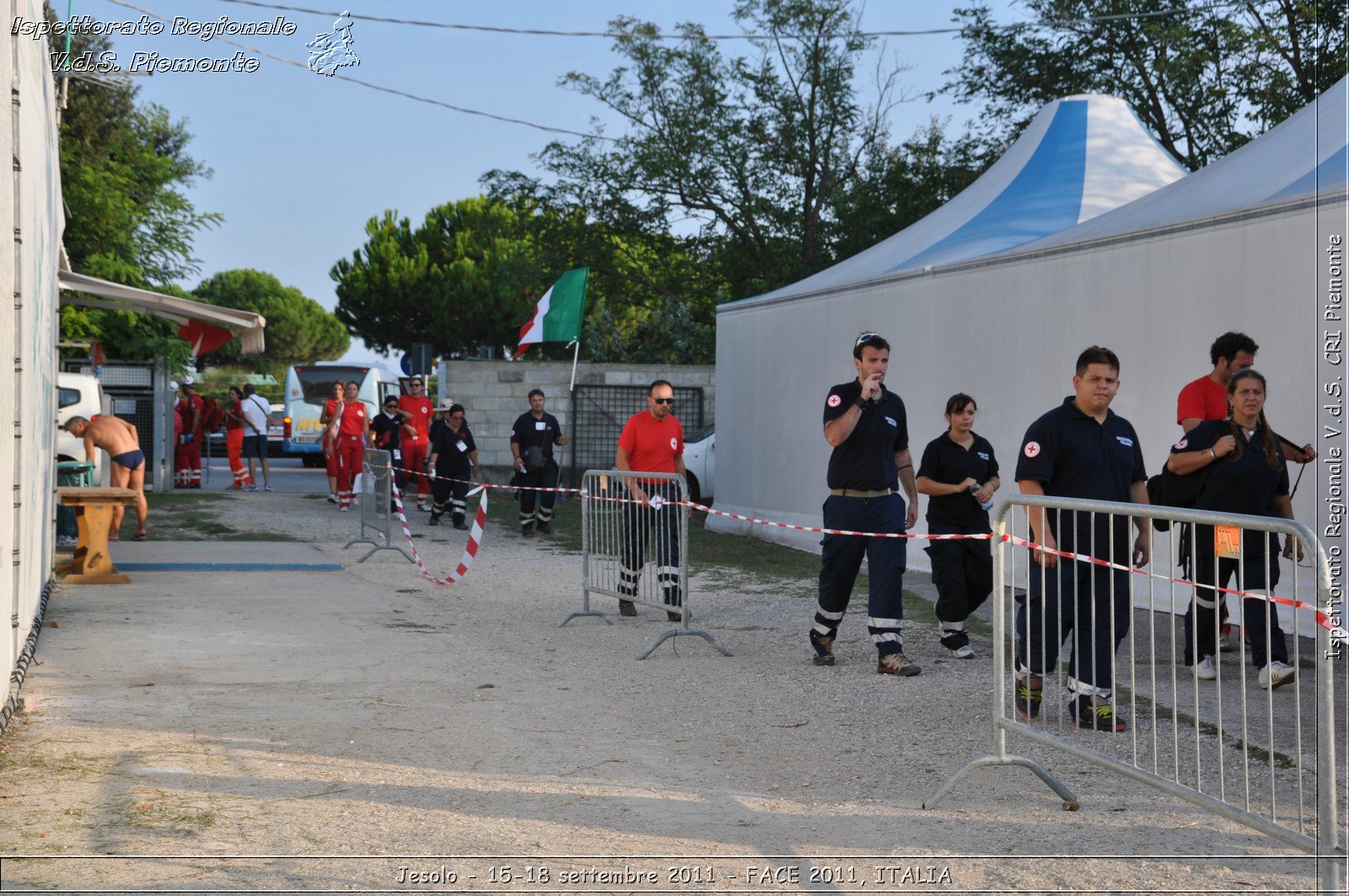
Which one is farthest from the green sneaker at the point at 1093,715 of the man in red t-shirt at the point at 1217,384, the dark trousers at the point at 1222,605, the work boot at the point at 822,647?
the man in red t-shirt at the point at 1217,384

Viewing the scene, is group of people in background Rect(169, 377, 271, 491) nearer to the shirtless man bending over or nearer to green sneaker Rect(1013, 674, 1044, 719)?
the shirtless man bending over

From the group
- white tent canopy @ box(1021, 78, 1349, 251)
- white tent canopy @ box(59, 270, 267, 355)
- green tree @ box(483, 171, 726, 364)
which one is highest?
green tree @ box(483, 171, 726, 364)

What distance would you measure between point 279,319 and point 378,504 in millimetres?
76476

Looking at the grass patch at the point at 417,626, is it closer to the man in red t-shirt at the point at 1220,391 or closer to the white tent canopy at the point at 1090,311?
the man in red t-shirt at the point at 1220,391

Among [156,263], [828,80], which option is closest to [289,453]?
[156,263]

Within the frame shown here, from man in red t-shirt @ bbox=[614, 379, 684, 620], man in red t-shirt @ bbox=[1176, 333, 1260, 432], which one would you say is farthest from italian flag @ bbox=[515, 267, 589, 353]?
man in red t-shirt @ bbox=[1176, 333, 1260, 432]

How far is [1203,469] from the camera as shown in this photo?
7.26 m

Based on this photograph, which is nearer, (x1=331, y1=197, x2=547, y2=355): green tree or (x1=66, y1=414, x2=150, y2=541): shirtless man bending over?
(x1=66, y1=414, x2=150, y2=541): shirtless man bending over

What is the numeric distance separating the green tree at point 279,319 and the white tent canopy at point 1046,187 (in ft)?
231

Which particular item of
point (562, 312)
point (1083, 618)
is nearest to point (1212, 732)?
point (1083, 618)

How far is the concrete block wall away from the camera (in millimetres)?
22891

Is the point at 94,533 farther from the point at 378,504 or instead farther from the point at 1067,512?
the point at 1067,512

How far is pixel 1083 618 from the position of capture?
241 inches

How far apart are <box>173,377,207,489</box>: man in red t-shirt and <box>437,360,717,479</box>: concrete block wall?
405 cm
